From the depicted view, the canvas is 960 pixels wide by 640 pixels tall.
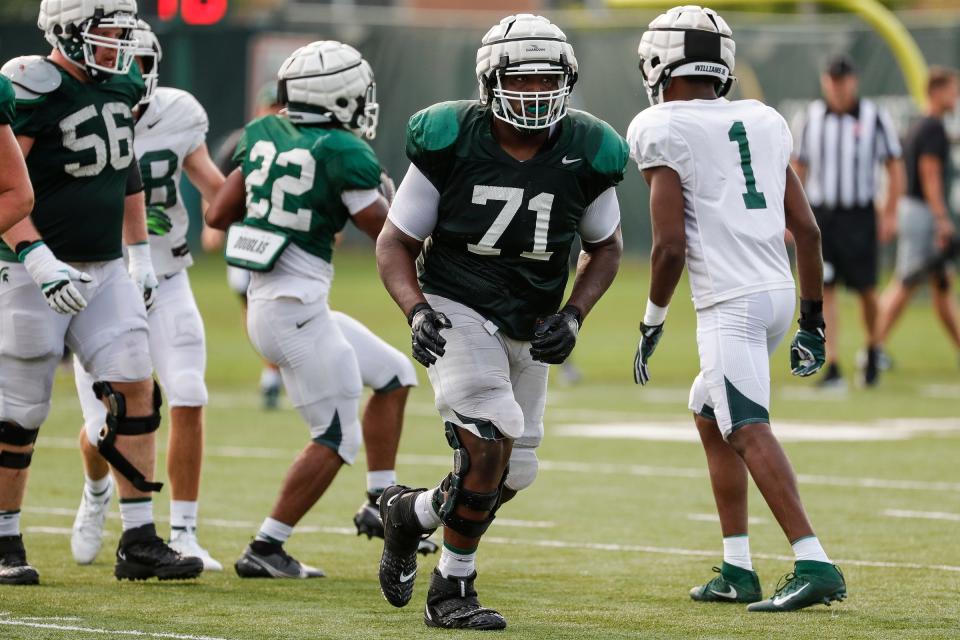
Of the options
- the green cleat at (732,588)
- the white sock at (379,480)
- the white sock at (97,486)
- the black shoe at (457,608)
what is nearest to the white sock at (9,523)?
the white sock at (97,486)

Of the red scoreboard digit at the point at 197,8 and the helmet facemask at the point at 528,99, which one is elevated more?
the helmet facemask at the point at 528,99

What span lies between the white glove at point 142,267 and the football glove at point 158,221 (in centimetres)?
54

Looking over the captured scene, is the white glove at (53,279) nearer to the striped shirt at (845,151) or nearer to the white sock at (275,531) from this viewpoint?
the white sock at (275,531)

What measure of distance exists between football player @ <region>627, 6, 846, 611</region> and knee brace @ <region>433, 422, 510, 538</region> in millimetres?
851

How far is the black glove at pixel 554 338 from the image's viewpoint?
5379 millimetres

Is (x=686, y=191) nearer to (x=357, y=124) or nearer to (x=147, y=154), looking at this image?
(x=357, y=124)

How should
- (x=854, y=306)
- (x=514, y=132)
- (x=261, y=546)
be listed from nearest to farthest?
(x=514, y=132) < (x=261, y=546) < (x=854, y=306)

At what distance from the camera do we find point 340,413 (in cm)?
659

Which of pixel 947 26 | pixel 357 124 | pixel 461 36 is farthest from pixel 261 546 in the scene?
pixel 461 36

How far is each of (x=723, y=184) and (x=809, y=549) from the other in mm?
1241

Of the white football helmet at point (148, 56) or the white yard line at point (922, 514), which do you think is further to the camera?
the white yard line at point (922, 514)

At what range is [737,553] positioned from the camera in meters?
5.98

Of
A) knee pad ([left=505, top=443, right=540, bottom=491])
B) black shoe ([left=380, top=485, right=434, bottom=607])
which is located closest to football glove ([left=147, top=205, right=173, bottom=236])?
black shoe ([left=380, top=485, right=434, bottom=607])

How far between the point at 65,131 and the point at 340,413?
1439 millimetres
